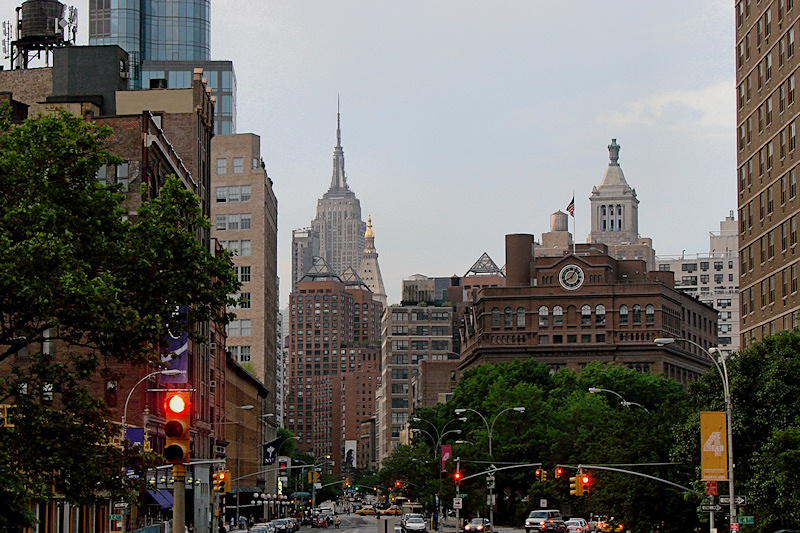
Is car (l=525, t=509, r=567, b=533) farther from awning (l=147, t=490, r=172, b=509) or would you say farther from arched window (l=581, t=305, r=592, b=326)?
arched window (l=581, t=305, r=592, b=326)

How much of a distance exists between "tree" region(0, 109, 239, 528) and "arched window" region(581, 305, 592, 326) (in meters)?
130

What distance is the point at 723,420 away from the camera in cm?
4978

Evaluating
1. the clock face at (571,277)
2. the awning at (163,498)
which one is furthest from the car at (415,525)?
the clock face at (571,277)

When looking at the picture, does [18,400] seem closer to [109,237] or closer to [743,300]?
[109,237]

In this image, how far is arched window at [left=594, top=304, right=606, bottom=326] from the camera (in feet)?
534

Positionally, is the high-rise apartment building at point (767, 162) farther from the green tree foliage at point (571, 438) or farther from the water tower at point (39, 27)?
the water tower at point (39, 27)

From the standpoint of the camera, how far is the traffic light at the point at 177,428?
19.5 m

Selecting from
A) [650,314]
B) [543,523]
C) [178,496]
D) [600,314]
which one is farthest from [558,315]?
[178,496]

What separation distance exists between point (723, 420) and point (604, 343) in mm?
112705

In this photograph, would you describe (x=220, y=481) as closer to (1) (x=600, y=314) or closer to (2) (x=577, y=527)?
(2) (x=577, y=527)

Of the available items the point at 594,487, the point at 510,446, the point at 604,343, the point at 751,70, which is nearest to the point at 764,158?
the point at 751,70

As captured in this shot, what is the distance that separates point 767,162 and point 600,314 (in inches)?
2995

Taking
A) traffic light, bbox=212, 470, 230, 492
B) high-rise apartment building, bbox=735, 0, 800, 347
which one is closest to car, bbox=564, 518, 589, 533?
high-rise apartment building, bbox=735, 0, 800, 347

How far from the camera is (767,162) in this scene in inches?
3474
